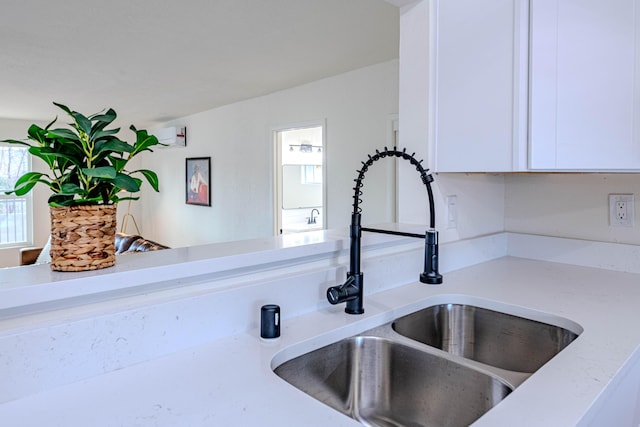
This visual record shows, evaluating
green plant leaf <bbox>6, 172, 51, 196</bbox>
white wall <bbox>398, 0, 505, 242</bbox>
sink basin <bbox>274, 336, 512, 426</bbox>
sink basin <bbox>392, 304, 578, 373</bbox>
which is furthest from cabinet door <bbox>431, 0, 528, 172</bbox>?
green plant leaf <bbox>6, 172, 51, 196</bbox>

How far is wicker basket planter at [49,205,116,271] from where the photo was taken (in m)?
0.78

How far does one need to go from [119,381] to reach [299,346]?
1.19ft

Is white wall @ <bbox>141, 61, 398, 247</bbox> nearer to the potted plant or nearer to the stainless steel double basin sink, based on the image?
the stainless steel double basin sink

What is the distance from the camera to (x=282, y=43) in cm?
291

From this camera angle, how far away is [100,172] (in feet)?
2.54

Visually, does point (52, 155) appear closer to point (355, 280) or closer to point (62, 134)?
point (62, 134)

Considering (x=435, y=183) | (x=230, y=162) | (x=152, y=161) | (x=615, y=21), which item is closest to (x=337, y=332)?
(x=435, y=183)

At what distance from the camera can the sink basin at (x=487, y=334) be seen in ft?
3.83

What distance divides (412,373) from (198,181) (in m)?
5.22

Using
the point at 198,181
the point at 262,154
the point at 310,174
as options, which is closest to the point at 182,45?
the point at 262,154

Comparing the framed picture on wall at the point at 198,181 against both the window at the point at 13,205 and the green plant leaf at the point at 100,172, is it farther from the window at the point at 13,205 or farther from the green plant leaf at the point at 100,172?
the green plant leaf at the point at 100,172

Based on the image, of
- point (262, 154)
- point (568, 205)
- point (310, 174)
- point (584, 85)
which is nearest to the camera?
point (584, 85)

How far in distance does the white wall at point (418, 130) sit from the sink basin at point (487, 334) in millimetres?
385

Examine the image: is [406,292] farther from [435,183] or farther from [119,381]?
[119,381]
